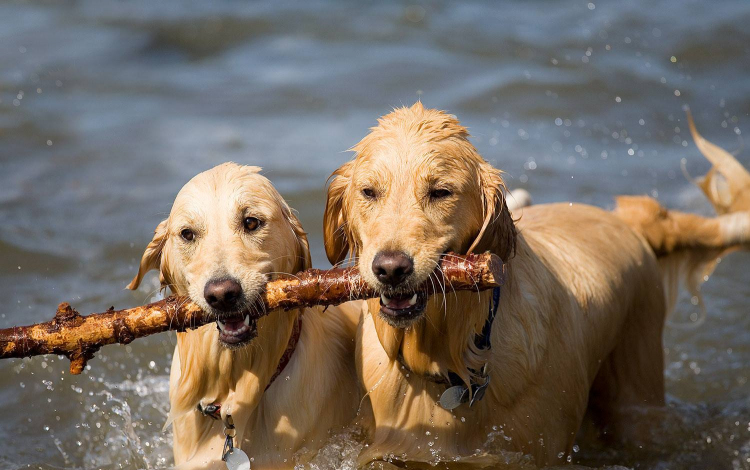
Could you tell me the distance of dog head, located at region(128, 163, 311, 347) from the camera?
176 inches

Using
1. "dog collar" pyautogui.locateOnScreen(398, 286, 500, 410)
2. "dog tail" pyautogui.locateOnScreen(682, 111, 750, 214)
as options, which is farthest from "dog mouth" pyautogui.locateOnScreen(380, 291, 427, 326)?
"dog tail" pyautogui.locateOnScreen(682, 111, 750, 214)

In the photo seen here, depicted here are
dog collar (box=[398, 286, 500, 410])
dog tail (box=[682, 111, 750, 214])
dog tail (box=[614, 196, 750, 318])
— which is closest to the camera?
dog collar (box=[398, 286, 500, 410])

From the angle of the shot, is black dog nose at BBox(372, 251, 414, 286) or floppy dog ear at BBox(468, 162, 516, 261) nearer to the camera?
black dog nose at BBox(372, 251, 414, 286)

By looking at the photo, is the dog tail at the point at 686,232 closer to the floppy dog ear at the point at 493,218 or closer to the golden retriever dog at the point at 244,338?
the floppy dog ear at the point at 493,218

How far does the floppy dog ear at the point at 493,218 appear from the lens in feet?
14.9

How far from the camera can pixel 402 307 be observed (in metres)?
4.34

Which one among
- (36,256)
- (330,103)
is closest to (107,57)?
(330,103)

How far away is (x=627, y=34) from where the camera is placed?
50.0 feet

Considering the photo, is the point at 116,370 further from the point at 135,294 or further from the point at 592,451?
the point at 592,451

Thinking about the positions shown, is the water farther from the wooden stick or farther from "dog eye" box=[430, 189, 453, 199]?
"dog eye" box=[430, 189, 453, 199]

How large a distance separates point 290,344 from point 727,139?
8.94m

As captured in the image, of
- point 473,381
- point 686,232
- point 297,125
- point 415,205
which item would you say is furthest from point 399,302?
point 297,125

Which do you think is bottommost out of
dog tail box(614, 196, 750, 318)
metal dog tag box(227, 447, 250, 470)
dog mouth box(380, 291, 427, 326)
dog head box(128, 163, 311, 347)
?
metal dog tag box(227, 447, 250, 470)

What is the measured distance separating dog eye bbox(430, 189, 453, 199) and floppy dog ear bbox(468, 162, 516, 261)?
24 cm
